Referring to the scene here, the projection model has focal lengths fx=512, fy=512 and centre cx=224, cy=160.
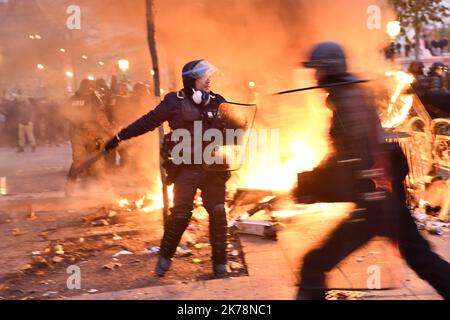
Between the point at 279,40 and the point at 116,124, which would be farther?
the point at 279,40

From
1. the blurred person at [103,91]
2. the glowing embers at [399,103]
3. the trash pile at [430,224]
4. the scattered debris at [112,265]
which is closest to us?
the scattered debris at [112,265]

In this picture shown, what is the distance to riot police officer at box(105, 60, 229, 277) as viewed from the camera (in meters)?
3.76

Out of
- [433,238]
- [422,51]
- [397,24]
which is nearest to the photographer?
[433,238]

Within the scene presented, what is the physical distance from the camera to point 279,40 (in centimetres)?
956

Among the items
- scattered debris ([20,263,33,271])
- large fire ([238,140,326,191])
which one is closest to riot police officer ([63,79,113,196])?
large fire ([238,140,326,191])

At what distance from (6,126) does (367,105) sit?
49.4ft

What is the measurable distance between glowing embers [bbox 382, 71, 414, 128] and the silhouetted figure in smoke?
12.3ft

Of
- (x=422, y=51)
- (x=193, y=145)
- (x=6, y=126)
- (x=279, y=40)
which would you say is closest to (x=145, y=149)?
(x=279, y=40)

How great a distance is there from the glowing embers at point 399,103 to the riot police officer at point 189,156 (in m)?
3.45

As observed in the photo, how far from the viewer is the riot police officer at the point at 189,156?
3.76 m

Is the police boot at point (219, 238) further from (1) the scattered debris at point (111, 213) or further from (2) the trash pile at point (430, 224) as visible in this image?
(1) the scattered debris at point (111, 213)

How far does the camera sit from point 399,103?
22.8ft

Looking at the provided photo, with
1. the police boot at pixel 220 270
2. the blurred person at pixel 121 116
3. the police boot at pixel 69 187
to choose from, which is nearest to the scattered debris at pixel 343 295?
the police boot at pixel 220 270
